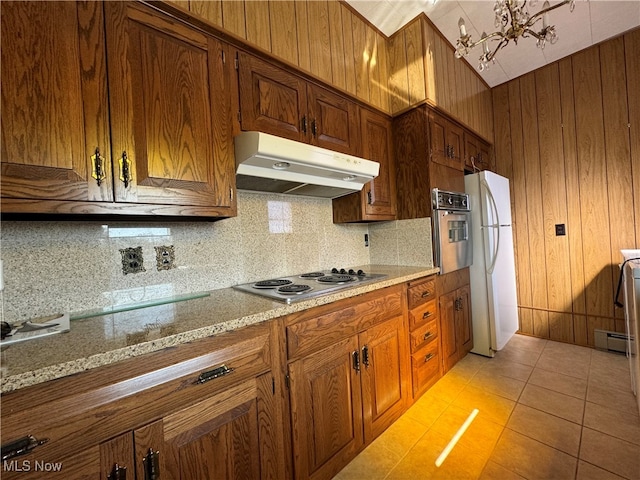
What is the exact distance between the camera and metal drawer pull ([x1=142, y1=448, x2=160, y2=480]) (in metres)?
0.76

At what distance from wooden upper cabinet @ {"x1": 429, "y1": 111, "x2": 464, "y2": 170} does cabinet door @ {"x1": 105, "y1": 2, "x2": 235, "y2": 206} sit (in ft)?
5.16

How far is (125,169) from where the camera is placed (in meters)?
1.00

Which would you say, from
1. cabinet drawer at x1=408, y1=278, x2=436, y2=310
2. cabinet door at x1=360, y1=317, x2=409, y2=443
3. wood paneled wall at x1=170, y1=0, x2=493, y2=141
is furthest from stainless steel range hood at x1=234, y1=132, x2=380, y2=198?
cabinet door at x1=360, y1=317, x2=409, y2=443

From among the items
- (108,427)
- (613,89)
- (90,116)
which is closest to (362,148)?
(90,116)

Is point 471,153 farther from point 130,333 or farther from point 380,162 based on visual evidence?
point 130,333

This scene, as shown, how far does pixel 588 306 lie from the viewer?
2.52 m

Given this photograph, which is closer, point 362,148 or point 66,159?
point 66,159

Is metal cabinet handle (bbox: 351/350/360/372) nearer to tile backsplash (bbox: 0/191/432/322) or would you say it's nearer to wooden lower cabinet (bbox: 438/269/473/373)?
tile backsplash (bbox: 0/191/432/322)

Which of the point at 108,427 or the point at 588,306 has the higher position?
the point at 108,427

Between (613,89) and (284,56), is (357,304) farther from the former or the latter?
(613,89)

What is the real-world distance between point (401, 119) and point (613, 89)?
1975 mm

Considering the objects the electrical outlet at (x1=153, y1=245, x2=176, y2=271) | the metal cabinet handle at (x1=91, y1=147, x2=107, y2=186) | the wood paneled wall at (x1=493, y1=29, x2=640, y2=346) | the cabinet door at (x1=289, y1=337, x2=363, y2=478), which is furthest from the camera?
the wood paneled wall at (x1=493, y1=29, x2=640, y2=346)

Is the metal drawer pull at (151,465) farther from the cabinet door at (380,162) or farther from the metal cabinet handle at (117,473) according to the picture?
the cabinet door at (380,162)

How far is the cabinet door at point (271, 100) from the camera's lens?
53.3 inches
